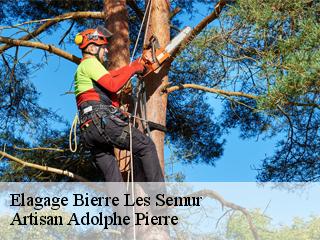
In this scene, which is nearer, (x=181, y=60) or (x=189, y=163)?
(x=181, y=60)

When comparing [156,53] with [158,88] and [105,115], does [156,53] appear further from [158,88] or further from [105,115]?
[105,115]

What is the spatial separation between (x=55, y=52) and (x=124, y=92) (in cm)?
101

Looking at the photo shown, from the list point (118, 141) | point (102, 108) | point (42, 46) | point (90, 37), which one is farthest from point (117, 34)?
point (118, 141)

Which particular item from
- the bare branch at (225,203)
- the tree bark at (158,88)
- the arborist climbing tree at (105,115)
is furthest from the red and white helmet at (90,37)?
the bare branch at (225,203)

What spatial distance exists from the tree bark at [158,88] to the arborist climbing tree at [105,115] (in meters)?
0.45

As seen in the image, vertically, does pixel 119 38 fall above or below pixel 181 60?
above

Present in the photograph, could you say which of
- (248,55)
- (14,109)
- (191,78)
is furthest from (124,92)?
(14,109)

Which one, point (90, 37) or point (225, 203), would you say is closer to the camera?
point (90, 37)

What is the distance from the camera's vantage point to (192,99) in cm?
724

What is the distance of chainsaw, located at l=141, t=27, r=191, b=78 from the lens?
168 inches

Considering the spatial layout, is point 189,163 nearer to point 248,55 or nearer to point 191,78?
point 191,78

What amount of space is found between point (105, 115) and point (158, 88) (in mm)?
864

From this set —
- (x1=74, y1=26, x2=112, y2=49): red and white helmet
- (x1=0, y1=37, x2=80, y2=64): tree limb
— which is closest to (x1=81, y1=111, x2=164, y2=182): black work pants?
(x1=74, y1=26, x2=112, y2=49): red and white helmet

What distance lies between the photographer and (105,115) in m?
3.88
